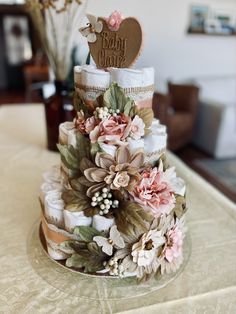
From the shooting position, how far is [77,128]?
0.60m

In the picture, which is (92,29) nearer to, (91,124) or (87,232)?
(91,124)

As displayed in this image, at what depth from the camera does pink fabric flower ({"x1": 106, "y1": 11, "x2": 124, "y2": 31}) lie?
22.2 inches

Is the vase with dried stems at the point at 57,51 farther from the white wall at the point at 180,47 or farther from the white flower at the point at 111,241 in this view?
the white wall at the point at 180,47

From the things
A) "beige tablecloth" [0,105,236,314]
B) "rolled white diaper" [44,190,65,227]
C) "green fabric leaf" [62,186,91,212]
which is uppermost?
"green fabric leaf" [62,186,91,212]

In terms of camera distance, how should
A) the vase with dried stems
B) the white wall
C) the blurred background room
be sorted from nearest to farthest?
1. the vase with dried stems
2. the blurred background room
3. the white wall

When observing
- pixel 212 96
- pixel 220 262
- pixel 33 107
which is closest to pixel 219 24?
pixel 212 96

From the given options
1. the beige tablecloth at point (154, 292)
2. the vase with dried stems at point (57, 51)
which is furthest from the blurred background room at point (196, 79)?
the beige tablecloth at point (154, 292)

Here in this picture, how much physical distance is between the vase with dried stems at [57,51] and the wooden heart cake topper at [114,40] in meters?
0.48

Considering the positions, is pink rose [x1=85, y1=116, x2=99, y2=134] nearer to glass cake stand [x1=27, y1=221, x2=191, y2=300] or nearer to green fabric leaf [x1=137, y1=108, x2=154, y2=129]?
green fabric leaf [x1=137, y1=108, x2=154, y2=129]

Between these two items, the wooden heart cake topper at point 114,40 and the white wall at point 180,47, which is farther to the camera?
the white wall at point 180,47

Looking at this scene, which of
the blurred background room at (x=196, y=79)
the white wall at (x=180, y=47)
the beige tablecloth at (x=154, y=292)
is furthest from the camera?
the white wall at (x=180, y=47)

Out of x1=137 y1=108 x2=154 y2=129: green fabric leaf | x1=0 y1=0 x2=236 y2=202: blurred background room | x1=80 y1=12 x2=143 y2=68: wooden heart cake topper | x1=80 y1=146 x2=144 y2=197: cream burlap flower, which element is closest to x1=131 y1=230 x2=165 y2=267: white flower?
x1=80 y1=146 x2=144 y2=197: cream burlap flower

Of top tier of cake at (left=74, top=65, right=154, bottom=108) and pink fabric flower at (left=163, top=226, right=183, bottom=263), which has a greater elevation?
top tier of cake at (left=74, top=65, right=154, bottom=108)

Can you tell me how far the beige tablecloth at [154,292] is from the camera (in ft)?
1.75
